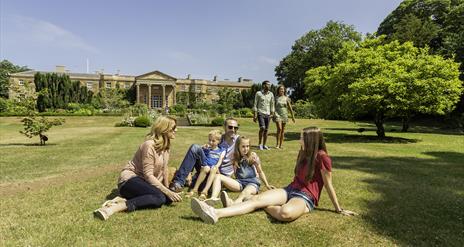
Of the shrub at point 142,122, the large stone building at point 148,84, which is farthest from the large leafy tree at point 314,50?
the shrub at point 142,122

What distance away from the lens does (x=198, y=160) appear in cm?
532

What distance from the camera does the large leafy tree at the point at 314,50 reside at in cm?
4231

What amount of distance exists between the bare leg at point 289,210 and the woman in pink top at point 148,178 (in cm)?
127

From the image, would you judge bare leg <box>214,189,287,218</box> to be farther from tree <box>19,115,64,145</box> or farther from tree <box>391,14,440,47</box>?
tree <box>391,14,440,47</box>

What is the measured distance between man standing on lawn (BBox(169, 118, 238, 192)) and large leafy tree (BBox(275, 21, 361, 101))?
36630 millimetres

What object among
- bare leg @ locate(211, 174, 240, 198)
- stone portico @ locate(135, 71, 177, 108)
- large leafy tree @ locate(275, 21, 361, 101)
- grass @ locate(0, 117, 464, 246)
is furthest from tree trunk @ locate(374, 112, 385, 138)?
stone portico @ locate(135, 71, 177, 108)

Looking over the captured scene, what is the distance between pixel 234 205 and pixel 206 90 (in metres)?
65.9

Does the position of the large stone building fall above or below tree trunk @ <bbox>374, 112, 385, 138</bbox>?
above

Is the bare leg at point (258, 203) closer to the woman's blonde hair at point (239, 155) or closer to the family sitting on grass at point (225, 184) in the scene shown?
the family sitting on grass at point (225, 184)

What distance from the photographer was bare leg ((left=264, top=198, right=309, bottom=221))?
3889 millimetres

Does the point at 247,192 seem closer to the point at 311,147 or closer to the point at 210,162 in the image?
the point at 210,162

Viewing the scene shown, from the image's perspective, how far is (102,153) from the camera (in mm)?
10562

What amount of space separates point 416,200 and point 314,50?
4178cm

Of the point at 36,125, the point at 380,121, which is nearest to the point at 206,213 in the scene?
the point at 36,125
